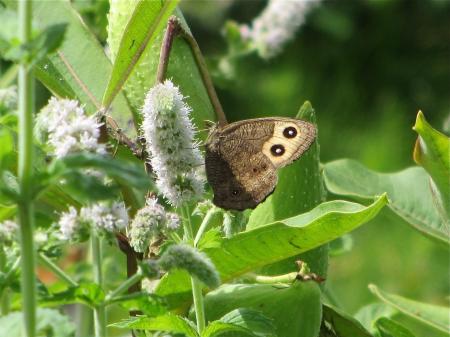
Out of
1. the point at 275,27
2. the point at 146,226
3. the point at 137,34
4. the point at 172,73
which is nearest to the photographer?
the point at 146,226

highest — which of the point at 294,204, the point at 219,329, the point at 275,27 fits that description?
the point at 275,27

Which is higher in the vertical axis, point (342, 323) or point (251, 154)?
point (251, 154)

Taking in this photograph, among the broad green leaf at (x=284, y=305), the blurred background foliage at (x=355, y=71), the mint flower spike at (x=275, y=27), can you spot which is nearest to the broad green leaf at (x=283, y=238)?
the broad green leaf at (x=284, y=305)

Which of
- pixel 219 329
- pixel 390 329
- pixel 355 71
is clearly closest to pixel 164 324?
pixel 219 329

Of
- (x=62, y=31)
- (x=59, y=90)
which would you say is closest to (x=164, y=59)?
(x=59, y=90)

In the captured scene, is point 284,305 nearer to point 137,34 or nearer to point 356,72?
point 137,34

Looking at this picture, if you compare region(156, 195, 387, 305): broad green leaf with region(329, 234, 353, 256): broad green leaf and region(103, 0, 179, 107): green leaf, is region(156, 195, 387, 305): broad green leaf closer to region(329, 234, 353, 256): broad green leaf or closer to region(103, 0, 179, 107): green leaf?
region(103, 0, 179, 107): green leaf

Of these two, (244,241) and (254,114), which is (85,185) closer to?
(244,241)

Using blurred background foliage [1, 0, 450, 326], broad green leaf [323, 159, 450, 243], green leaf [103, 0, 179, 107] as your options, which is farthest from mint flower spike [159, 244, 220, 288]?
blurred background foliage [1, 0, 450, 326]
